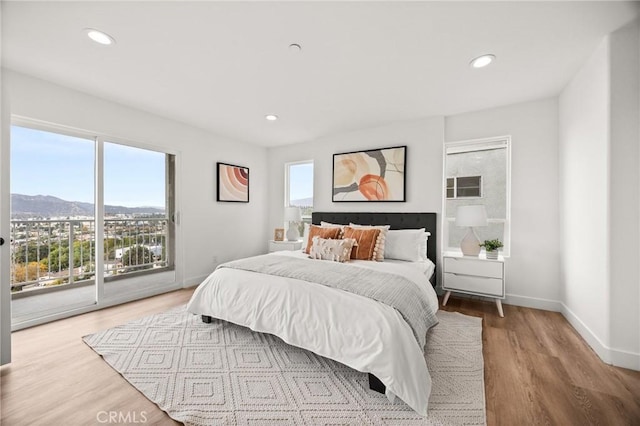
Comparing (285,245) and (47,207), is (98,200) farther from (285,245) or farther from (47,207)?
(285,245)

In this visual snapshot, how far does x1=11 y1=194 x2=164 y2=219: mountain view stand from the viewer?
2.90 metres

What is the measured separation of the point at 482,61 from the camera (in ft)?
7.47

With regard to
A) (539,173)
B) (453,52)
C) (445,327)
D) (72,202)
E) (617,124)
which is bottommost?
(445,327)

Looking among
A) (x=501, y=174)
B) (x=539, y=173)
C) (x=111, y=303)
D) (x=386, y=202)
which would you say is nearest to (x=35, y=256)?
(x=111, y=303)

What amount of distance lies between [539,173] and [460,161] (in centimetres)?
86

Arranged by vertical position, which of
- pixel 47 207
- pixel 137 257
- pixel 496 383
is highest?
pixel 47 207

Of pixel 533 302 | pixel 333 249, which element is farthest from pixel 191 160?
pixel 533 302

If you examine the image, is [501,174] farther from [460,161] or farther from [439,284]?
[439,284]

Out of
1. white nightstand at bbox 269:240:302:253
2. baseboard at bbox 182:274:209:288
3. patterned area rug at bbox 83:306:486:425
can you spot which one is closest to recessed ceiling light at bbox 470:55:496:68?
patterned area rug at bbox 83:306:486:425

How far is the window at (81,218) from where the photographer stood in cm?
291

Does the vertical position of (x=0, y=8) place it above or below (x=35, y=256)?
above

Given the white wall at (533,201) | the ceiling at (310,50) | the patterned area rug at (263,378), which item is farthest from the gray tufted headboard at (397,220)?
the ceiling at (310,50)

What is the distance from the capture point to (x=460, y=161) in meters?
3.61

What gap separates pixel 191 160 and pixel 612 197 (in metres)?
4.67
